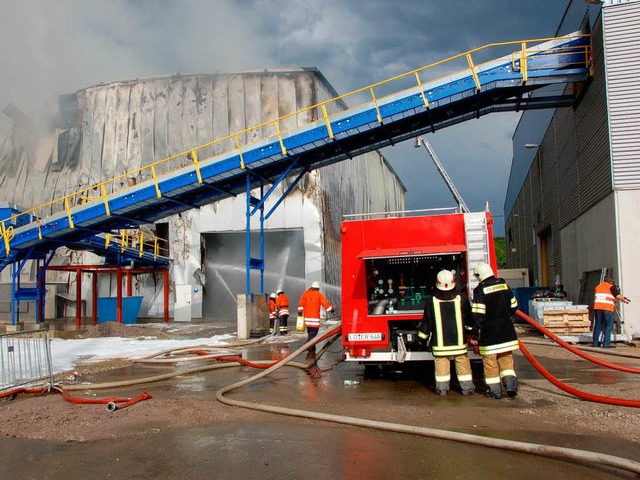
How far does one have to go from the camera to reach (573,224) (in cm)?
1677

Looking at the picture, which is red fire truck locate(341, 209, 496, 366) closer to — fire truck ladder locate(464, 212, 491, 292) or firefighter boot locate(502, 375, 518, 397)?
fire truck ladder locate(464, 212, 491, 292)

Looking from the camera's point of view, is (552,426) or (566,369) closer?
(552,426)

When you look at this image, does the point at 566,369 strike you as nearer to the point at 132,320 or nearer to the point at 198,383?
the point at 198,383

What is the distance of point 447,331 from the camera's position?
6.38 meters

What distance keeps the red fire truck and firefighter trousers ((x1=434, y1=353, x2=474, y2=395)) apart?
889 millimetres

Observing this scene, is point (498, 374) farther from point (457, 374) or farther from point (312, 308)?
point (312, 308)

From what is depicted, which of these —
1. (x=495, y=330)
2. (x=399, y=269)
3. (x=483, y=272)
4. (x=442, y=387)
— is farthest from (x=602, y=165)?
(x=442, y=387)

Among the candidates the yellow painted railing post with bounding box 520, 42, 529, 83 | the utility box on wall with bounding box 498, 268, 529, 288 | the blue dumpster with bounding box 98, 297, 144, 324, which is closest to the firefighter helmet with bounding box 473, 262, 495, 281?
the yellow painted railing post with bounding box 520, 42, 529, 83

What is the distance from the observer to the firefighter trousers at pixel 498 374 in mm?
6199

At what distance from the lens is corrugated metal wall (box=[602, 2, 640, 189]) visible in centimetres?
1227

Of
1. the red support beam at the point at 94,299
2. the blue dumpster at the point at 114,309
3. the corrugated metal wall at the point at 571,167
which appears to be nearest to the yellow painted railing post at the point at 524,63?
the corrugated metal wall at the point at 571,167

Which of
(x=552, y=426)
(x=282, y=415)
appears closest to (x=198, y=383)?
(x=282, y=415)

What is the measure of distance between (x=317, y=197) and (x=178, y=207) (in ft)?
26.1

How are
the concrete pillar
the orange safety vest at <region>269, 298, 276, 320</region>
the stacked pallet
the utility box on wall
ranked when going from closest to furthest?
1. the stacked pallet
2. the concrete pillar
3. the orange safety vest at <region>269, 298, 276, 320</region>
4. the utility box on wall
